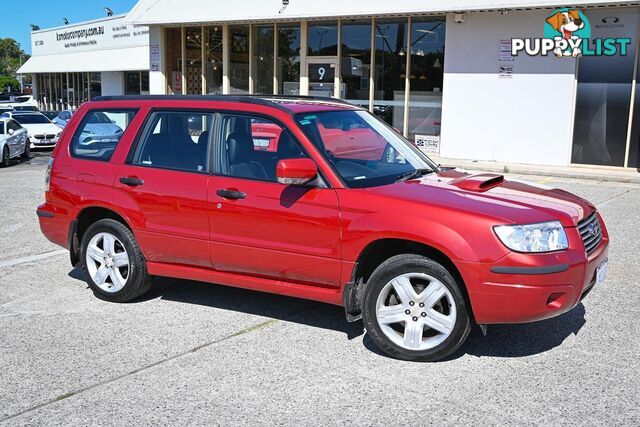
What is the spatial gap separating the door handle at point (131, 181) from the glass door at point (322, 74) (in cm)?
1472

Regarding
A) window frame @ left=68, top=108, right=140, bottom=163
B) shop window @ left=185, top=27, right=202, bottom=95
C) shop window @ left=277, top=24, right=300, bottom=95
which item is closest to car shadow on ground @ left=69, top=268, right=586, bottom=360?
window frame @ left=68, top=108, right=140, bottom=163

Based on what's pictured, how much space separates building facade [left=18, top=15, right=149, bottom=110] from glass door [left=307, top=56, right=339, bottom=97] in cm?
1026

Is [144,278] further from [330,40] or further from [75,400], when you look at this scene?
[330,40]

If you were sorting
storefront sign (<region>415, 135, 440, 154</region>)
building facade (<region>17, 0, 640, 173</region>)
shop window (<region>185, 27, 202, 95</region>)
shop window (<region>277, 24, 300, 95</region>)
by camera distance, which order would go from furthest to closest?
shop window (<region>185, 27, 202, 95</region>) → shop window (<region>277, 24, 300, 95</region>) → storefront sign (<region>415, 135, 440, 154</region>) → building facade (<region>17, 0, 640, 173</region>)

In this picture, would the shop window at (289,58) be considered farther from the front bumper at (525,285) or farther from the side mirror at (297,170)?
the front bumper at (525,285)

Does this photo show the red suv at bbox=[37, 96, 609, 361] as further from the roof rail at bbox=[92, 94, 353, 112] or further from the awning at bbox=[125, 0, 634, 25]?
the awning at bbox=[125, 0, 634, 25]

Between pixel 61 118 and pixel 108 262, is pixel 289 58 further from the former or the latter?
pixel 108 262

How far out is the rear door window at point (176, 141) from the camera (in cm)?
559

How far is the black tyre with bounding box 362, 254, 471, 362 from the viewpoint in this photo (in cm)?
451

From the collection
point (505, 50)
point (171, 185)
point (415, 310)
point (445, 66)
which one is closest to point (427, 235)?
point (415, 310)

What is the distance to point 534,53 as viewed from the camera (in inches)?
657

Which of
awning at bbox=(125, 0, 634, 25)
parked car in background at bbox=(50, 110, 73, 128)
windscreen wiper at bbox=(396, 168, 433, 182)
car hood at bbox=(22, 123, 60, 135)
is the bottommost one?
car hood at bbox=(22, 123, 60, 135)

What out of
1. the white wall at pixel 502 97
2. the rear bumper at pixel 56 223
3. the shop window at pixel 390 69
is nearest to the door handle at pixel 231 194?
the rear bumper at pixel 56 223

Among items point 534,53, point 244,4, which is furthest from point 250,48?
point 534,53
